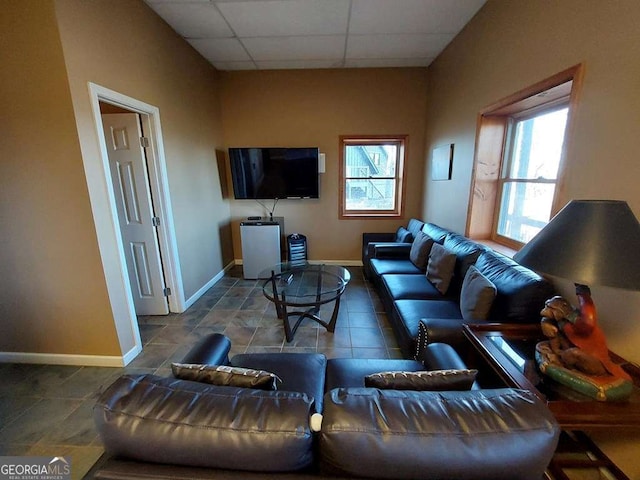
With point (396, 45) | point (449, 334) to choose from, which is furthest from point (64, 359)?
point (396, 45)

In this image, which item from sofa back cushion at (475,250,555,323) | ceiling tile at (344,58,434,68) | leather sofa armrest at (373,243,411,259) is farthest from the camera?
ceiling tile at (344,58,434,68)

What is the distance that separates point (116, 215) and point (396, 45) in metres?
3.51

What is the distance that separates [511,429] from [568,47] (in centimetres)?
206

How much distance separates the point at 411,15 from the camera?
2670 millimetres

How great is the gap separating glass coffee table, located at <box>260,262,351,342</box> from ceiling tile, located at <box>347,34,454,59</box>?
106 inches

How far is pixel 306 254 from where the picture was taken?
457 cm

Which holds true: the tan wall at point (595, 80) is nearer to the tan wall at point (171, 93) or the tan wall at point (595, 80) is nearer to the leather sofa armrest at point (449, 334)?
the leather sofa armrest at point (449, 334)

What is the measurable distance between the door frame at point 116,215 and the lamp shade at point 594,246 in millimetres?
2651

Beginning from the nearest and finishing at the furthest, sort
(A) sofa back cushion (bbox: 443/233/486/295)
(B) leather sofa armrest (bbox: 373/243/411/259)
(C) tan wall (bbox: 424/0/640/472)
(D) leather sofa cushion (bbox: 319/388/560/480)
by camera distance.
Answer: (D) leather sofa cushion (bbox: 319/388/560/480)
(C) tan wall (bbox: 424/0/640/472)
(A) sofa back cushion (bbox: 443/233/486/295)
(B) leather sofa armrest (bbox: 373/243/411/259)

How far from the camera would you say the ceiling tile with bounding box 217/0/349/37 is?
8.16ft

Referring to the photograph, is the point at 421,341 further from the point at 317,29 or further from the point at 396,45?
the point at 396,45

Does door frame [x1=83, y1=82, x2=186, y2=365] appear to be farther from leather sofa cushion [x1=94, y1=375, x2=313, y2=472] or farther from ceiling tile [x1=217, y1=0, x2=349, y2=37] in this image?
leather sofa cushion [x1=94, y1=375, x2=313, y2=472]

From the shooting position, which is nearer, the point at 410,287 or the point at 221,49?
the point at 410,287

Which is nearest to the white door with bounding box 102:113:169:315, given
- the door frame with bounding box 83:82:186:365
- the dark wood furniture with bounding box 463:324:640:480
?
the door frame with bounding box 83:82:186:365
